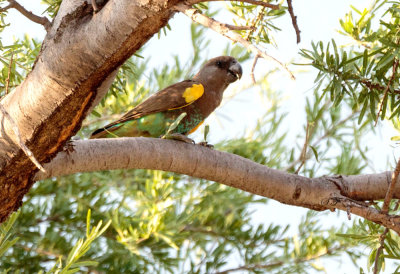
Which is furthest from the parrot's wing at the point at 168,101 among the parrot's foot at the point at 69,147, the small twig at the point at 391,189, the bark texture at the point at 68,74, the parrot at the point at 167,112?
the small twig at the point at 391,189

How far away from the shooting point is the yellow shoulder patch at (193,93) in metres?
2.42

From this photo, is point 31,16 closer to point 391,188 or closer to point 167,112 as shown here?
point 391,188

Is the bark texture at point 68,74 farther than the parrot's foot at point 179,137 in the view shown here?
No

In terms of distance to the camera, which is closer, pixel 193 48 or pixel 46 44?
pixel 46 44

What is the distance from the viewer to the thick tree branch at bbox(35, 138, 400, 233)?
1386mm

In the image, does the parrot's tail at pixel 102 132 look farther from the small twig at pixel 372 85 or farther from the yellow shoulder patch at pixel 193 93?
the small twig at pixel 372 85

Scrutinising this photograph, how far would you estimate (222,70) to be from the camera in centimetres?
280

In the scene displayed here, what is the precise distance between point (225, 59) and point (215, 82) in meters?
0.19

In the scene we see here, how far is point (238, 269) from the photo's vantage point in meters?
2.67

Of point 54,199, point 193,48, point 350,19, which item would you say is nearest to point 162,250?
point 54,199

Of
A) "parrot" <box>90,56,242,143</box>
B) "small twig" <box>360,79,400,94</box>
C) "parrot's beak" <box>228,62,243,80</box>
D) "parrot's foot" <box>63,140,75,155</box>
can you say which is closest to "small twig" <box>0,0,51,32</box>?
"parrot's foot" <box>63,140,75,155</box>

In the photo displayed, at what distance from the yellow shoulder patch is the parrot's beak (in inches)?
13.4

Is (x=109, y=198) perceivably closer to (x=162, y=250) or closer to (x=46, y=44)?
(x=162, y=250)

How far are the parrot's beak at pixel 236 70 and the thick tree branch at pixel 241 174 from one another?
1.29 m
